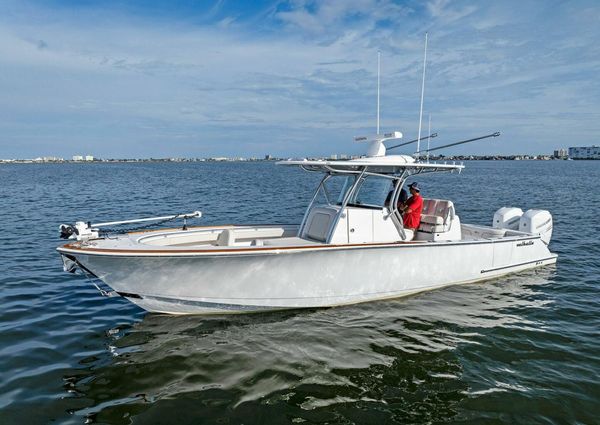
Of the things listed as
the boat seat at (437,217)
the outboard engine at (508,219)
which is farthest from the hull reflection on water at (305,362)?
the outboard engine at (508,219)

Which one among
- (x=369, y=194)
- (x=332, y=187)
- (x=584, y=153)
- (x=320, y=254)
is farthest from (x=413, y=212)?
(x=584, y=153)

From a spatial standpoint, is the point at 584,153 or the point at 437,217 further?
the point at 584,153

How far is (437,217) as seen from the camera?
9.62 meters

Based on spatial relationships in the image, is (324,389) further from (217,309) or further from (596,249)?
(596,249)

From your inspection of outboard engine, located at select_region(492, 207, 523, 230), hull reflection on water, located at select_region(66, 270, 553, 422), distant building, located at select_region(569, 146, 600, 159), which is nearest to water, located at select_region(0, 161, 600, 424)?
hull reflection on water, located at select_region(66, 270, 553, 422)

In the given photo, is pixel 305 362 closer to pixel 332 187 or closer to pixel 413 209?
pixel 332 187

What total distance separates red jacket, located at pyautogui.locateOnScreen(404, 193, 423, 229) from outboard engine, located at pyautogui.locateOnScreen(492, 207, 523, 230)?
381 cm

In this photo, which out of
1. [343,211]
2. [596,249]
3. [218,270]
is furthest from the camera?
[596,249]

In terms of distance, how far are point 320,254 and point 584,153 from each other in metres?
221

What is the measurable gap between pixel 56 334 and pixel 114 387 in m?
2.33

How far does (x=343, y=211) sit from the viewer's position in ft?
27.9

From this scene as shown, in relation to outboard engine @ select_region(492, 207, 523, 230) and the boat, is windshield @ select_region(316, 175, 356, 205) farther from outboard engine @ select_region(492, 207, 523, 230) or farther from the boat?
outboard engine @ select_region(492, 207, 523, 230)

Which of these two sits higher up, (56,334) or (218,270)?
(218,270)

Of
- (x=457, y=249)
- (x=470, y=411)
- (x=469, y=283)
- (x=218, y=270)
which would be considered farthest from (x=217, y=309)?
(x=469, y=283)
